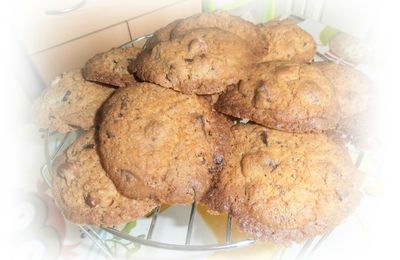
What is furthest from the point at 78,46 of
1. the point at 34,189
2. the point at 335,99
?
the point at 335,99

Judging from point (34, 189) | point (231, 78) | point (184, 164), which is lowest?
point (34, 189)

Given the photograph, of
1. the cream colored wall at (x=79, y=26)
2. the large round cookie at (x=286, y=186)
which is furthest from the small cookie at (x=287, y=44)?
the cream colored wall at (x=79, y=26)

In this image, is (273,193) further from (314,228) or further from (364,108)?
(364,108)

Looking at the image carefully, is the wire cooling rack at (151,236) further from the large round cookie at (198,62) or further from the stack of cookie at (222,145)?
the large round cookie at (198,62)

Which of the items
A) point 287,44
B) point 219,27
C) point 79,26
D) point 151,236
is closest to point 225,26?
point 219,27

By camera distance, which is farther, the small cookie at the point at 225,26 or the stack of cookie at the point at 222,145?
the small cookie at the point at 225,26

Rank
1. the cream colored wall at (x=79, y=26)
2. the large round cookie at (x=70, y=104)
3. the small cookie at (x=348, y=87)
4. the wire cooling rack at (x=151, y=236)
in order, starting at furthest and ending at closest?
the cream colored wall at (x=79, y=26)
the large round cookie at (x=70, y=104)
the small cookie at (x=348, y=87)
the wire cooling rack at (x=151, y=236)

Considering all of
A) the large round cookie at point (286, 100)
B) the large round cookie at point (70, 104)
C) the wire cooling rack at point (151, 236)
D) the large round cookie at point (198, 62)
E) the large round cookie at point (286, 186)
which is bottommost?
the wire cooling rack at point (151, 236)

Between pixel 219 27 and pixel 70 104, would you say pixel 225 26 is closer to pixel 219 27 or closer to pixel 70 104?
pixel 219 27
